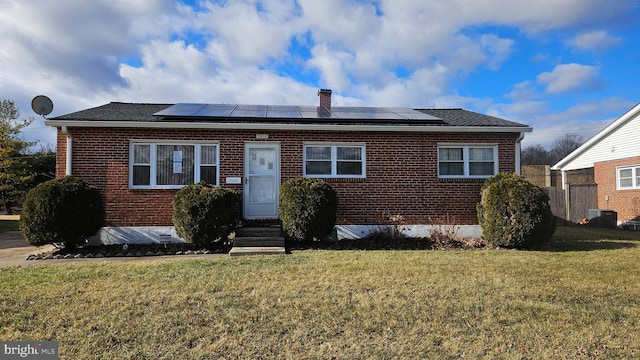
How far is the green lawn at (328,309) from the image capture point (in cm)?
380

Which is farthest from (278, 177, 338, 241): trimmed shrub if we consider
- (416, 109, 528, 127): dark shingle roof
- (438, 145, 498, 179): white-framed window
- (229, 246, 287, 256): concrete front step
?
(416, 109, 528, 127): dark shingle roof

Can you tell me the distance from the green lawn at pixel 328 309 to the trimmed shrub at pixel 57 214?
171cm

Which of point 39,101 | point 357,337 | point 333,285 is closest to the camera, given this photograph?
point 357,337

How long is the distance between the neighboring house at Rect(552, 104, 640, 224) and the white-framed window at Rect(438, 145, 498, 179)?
8.91m

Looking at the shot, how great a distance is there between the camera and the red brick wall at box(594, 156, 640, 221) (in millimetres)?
15758

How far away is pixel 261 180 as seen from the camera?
10891mm

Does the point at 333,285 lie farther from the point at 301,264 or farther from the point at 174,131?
the point at 174,131

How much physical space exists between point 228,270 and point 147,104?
9.31 meters

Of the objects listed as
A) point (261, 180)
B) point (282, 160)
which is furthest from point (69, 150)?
point (282, 160)

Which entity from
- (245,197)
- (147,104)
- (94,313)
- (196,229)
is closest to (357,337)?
(94,313)

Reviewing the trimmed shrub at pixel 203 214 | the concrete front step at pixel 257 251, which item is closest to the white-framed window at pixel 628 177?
the concrete front step at pixel 257 251

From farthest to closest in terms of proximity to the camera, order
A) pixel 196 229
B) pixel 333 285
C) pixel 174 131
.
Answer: pixel 174 131 → pixel 196 229 → pixel 333 285

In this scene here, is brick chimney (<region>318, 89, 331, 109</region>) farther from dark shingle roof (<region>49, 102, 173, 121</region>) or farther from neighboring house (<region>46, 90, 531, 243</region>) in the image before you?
dark shingle roof (<region>49, 102, 173, 121</region>)

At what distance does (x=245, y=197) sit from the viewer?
35.3 feet
